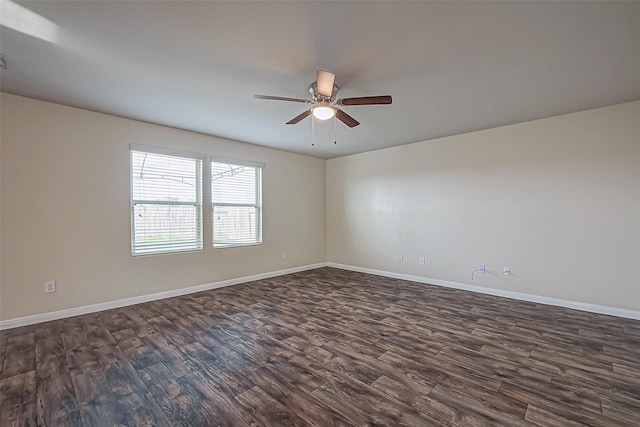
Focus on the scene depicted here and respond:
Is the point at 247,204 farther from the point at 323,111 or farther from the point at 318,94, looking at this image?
the point at 318,94

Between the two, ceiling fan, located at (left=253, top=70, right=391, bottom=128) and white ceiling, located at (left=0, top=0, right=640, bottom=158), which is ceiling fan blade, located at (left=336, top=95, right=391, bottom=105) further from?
white ceiling, located at (left=0, top=0, right=640, bottom=158)

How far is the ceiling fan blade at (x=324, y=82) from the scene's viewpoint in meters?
2.20

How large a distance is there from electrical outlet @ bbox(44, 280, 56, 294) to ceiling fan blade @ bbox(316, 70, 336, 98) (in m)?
3.72

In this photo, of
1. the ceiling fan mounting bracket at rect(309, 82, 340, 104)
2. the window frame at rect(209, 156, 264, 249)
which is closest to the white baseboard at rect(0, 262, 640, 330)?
the window frame at rect(209, 156, 264, 249)

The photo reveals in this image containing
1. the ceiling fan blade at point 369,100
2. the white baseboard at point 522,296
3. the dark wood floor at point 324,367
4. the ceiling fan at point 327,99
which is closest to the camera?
the dark wood floor at point 324,367

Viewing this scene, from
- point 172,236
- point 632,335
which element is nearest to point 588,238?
point 632,335

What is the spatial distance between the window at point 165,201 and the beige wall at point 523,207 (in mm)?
3318

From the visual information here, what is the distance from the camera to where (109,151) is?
3.63 m

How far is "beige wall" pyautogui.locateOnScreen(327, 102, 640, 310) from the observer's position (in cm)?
337

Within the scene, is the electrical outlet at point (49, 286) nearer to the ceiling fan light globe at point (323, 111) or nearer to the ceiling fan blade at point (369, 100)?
the ceiling fan light globe at point (323, 111)

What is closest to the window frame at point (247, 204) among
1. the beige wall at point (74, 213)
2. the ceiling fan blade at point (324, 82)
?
the beige wall at point (74, 213)

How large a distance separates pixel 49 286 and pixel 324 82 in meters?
3.83

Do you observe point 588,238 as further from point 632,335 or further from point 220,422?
point 220,422

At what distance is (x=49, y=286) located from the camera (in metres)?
3.22
